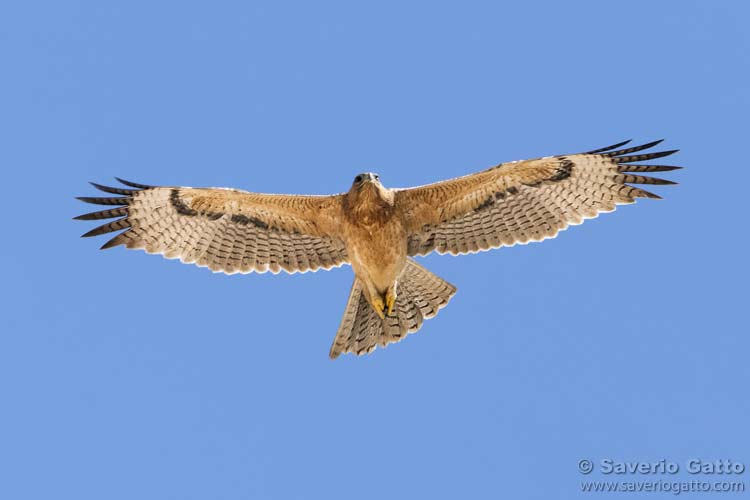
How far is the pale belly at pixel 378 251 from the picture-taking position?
27.5 ft

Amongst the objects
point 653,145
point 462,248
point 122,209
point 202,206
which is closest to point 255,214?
point 202,206

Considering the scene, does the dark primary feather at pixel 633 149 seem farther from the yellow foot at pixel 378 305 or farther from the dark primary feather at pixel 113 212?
the dark primary feather at pixel 113 212

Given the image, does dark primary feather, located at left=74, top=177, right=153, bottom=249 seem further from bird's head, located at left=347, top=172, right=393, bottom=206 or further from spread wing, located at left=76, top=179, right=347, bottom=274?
bird's head, located at left=347, top=172, right=393, bottom=206

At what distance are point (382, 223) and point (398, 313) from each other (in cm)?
121

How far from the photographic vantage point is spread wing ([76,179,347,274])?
8.81 m

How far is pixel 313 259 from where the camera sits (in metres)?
9.12

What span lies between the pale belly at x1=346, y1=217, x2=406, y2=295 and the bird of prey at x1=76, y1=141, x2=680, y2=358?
1cm

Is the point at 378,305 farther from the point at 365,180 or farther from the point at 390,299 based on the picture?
the point at 365,180

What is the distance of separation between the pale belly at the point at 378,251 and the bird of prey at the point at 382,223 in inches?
0.4

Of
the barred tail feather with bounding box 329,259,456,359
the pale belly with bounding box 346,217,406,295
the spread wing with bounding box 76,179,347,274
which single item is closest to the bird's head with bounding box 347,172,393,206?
the pale belly with bounding box 346,217,406,295

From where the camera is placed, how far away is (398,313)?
895 centimetres

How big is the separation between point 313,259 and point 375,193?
1.43 metres

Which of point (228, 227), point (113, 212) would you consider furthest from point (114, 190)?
point (228, 227)

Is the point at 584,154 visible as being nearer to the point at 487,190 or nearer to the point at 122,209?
the point at 487,190
